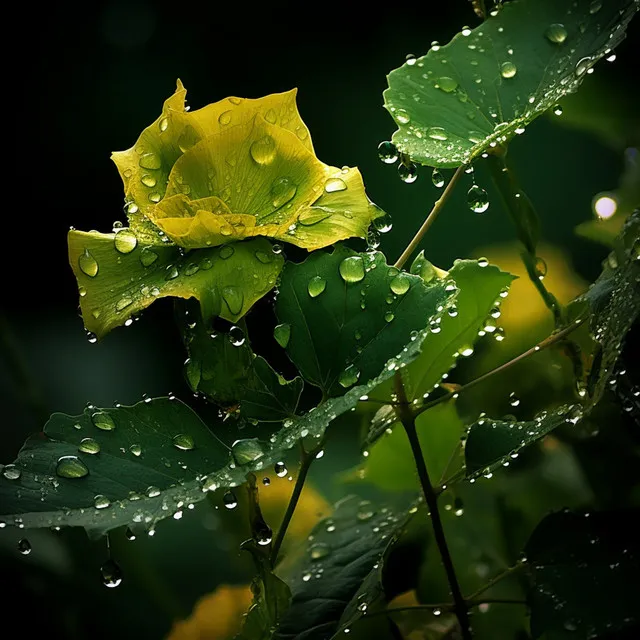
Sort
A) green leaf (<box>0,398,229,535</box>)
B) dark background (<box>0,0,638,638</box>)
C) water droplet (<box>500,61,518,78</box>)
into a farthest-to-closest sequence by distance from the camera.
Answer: dark background (<box>0,0,638,638</box>) < water droplet (<box>500,61,518,78</box>) < green leaf (<box>0,398,229,535</box>)

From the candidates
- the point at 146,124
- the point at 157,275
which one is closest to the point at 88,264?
the point at 157,275

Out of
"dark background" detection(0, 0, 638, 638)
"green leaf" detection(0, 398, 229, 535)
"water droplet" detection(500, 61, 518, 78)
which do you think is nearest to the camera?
"green leaf" detection(0, 398, 229, 535)

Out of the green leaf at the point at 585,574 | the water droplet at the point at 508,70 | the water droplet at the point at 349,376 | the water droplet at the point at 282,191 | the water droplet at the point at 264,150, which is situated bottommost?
the green leaf at the point at 585,574

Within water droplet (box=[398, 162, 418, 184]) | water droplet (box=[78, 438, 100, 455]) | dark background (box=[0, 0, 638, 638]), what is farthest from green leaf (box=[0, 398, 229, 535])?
dark background (box=[0, 0, 638, 638])

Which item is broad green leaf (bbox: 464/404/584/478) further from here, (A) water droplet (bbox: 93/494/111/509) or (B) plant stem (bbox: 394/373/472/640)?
(A) water droplet (bbox: 93/494/111/509)

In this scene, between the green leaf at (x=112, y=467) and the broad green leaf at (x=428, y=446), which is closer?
the green leaf at (x=112, y=467)

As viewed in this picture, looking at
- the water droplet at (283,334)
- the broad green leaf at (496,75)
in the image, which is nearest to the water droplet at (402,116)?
the broad green leaf at (496,75)

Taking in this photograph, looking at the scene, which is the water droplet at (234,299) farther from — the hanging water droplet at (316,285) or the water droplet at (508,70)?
the water droplet at (508,70)
